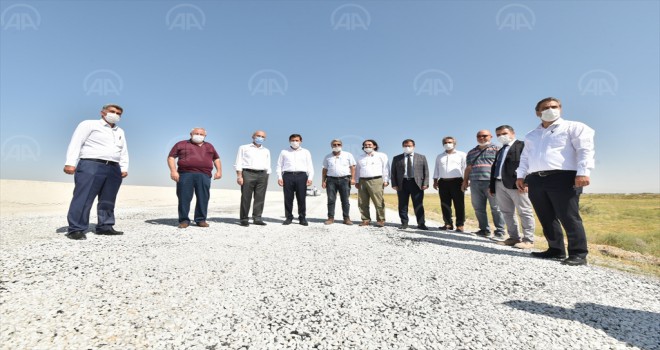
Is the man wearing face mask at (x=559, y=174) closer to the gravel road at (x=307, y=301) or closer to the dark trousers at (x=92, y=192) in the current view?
→ the gravel road at (x=307, y=301)

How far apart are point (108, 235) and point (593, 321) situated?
5875mm

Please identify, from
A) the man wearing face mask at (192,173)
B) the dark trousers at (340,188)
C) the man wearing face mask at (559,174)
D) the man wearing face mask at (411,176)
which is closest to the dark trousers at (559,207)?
the man wearing face mask at (559,174)

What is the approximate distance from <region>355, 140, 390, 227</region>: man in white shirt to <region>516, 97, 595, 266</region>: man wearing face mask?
11.1 feet

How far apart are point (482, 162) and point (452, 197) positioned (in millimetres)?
1211

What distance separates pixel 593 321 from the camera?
1.81 meters


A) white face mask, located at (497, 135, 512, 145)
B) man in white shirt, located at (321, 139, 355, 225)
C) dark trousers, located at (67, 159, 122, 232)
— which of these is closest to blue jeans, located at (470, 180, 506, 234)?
white face mask, located at (497, 135, 512, 145)

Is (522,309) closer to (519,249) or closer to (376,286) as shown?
(376,286)

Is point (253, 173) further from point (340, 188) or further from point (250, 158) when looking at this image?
point (340, 188)

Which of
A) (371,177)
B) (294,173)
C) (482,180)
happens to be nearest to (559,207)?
(482,180)

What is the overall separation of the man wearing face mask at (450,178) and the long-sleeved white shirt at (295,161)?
130 inches

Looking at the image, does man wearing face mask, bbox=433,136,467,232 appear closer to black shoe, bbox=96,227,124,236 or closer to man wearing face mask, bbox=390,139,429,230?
man wearing face mask, bbox=390,139,429,230

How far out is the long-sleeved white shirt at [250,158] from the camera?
6.54m

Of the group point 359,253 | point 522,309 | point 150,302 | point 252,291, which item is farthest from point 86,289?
point 522,309

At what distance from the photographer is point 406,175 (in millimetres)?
6938
